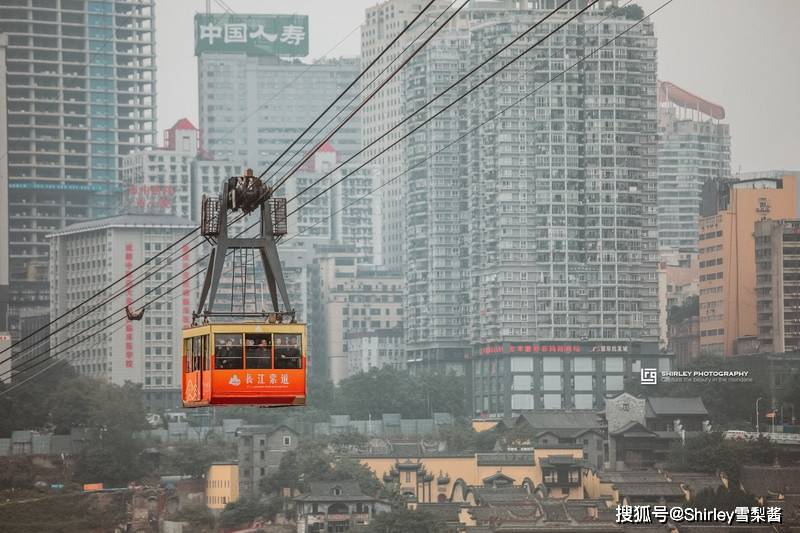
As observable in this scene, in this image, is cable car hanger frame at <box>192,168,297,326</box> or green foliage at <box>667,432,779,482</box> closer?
cable car hanger frame at <box>192,168,297,326</box>

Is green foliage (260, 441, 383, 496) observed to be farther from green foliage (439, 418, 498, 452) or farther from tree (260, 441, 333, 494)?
green foliage (439, 418, 498, 452)

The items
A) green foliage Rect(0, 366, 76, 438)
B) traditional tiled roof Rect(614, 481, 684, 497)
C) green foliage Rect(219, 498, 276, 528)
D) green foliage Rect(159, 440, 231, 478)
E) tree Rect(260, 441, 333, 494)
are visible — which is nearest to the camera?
traditional tiled roof Rect(614, 481, 684, 497)

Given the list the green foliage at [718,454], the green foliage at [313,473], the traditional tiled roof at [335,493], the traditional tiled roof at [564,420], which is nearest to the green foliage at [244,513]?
the traditional tiled roof at [335,493]

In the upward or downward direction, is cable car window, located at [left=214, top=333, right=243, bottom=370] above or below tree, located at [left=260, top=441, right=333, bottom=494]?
above

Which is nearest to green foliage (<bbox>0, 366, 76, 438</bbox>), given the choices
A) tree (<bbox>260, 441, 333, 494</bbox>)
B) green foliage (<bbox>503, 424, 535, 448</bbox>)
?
tree (<bbox>260, 441, 333, 494</bbox>)

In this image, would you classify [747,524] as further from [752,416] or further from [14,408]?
[14,408]

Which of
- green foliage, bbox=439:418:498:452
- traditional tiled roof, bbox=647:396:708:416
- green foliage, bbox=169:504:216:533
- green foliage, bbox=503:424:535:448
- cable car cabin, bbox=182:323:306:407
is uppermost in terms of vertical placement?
cable car cabin, bbox=182:323:306:407

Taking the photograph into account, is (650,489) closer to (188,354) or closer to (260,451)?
(260,451)
